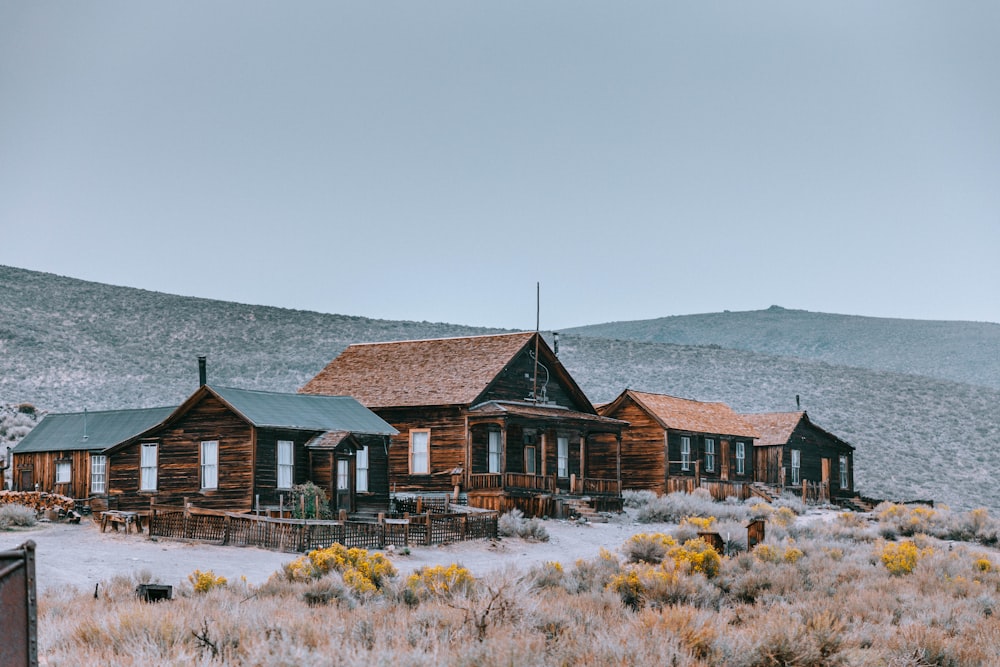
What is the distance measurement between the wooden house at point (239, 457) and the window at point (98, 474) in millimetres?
3792

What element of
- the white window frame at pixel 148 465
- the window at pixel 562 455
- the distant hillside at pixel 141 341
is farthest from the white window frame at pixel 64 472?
the distant hillside at pixel 141 341

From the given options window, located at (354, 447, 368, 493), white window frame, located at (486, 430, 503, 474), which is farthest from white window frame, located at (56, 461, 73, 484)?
white window frame, located at (486, 430, 503, 474)

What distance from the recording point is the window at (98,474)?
114 ft

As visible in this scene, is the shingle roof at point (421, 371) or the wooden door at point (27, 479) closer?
the wooden door at point (27, 479)

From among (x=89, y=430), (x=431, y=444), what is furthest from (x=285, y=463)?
(x=89, y=430)

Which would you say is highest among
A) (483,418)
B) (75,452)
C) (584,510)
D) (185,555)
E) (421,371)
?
(421,371)

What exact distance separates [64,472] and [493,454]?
1278 cm

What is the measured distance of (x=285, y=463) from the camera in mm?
29797

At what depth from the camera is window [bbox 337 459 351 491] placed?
100 feet

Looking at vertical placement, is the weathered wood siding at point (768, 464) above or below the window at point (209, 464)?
below

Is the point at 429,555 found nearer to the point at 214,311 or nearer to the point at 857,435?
the point at 857,435

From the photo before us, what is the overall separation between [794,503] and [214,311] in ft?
202

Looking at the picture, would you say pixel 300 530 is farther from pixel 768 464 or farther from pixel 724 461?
pixel 768 464

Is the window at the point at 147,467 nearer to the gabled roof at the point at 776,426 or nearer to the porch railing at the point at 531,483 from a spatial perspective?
the porch railing at the point at 531,483
